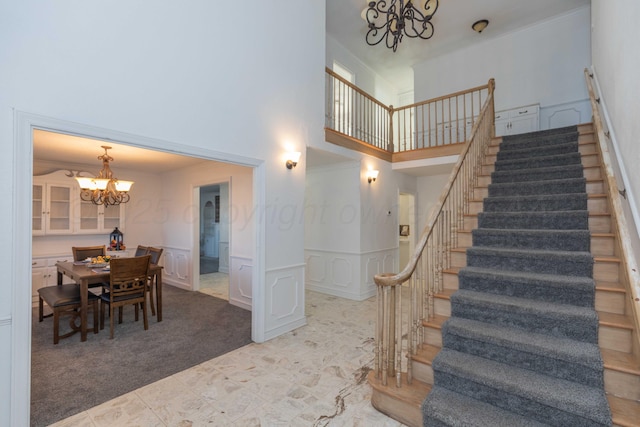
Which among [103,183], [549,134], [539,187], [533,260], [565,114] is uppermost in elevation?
[565,114]

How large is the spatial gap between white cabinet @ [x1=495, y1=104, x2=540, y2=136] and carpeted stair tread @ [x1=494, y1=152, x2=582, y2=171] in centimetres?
252

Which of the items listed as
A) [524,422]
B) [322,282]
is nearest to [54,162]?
[322,282]

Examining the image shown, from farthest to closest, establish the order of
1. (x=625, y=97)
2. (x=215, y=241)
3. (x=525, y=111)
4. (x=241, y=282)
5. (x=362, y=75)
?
(x=215, y=241) < (x=362, y=75) < (x=525, y=111) < (x=241, y=282) < (x=625, y=97)

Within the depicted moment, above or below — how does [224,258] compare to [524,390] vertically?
below

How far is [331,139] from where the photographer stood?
444 centimetres

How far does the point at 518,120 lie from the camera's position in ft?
19.5

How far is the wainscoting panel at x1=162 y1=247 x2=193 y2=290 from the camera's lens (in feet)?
19.1

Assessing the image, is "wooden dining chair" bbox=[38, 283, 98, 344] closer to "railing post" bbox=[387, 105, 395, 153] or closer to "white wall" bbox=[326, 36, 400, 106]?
"railing post" bbox=[387, 105, 395, 153]

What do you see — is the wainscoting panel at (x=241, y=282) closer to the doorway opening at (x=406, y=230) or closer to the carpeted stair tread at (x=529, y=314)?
the carpeted stair tread at (x=529, y=314)

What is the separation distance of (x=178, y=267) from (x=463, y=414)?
5785 millimetres

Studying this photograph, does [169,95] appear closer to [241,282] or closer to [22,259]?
[22,259]

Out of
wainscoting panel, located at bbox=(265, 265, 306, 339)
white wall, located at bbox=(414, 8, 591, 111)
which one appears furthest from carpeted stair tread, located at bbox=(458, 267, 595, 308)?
white wall, located at bbox=(414, 8, 591, 111)

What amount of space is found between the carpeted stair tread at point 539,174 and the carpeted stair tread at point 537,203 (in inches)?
20.0

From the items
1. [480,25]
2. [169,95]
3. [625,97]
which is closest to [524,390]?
[625,97]
